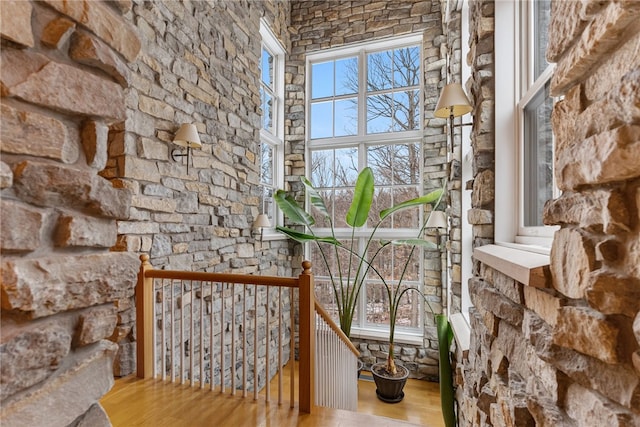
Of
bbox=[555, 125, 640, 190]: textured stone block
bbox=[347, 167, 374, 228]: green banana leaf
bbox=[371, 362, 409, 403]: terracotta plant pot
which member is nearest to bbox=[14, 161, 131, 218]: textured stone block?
bbox=[555, 125, 640, 190]: textured stone block

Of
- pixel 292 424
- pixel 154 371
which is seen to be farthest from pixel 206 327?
pixel 292 424

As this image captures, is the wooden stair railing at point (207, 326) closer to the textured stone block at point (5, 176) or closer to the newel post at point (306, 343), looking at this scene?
the newel post at point (306, 343)

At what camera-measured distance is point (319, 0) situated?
481 cm

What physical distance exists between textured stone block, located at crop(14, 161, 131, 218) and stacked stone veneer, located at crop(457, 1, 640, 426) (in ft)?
3.23

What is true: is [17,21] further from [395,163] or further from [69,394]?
[395,163]

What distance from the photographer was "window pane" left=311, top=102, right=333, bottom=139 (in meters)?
4.89

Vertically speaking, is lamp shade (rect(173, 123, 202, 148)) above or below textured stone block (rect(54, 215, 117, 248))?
above

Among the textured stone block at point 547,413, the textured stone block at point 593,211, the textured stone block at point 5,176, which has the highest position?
the textured stone block at point 5,176

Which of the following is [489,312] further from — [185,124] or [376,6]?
[376,6]

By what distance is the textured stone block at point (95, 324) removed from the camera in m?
0.63

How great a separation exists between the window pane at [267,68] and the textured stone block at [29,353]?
14.8 feet

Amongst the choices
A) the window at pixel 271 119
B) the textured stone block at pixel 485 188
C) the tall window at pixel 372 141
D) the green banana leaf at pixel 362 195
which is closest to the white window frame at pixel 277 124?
the window at pixel 271 119

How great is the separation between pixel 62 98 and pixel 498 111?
70.5 inches

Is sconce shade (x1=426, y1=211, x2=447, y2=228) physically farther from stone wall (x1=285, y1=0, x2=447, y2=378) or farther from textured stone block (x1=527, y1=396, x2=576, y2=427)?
textured stone block (x1=527, y1=396, x2=576, y2=427)
